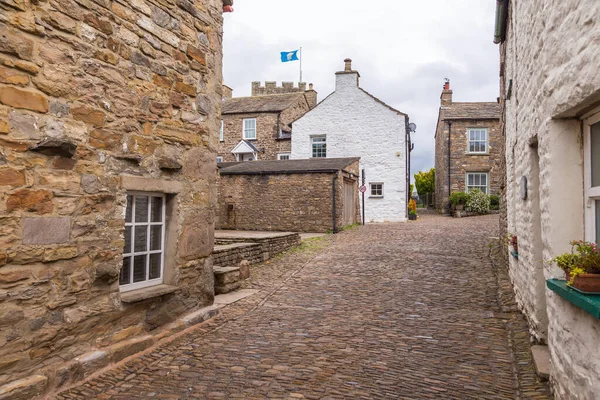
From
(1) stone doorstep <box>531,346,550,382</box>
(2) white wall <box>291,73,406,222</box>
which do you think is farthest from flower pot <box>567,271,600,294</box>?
(2) white wall <box>291,73,406,222</box>

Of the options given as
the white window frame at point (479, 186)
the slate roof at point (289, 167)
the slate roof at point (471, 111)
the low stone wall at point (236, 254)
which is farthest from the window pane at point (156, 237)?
the white window frame at point (479, 186)

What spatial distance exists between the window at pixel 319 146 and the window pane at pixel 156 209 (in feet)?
68.5

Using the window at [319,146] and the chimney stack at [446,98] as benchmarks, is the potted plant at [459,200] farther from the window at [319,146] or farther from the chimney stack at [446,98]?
the window at [319,146]

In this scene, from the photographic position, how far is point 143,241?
5281 millimetres

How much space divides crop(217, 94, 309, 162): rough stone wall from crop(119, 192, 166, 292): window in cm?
2462

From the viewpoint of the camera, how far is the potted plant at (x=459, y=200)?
25.7 meters

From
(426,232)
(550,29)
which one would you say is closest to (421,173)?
(426,232)

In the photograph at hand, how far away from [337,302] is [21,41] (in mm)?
5407

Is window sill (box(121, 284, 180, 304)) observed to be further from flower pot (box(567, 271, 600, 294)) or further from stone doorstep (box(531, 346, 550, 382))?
flower pot (box(567, 271, 600, 294))

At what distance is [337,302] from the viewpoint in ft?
23.5

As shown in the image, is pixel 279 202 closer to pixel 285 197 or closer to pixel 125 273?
pixel 285 197

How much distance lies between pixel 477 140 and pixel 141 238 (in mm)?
25244

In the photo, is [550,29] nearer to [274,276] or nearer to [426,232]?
[274,276]

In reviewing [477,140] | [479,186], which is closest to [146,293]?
[479,186]
